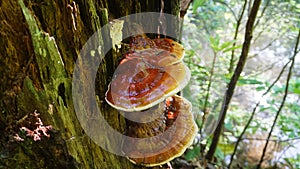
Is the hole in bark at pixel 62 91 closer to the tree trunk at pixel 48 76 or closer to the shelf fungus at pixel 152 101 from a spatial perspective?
the tree trunk at pixel 48 76

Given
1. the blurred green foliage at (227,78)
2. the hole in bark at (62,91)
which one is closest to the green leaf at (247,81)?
the blurred green foliage at (227,78)

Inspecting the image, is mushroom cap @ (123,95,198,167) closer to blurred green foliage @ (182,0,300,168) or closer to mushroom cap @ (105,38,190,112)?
mushroom cap @ (105,38,190,112)

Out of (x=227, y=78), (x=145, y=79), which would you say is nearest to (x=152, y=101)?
(x=145, y=79)

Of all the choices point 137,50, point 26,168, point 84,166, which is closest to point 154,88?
point 137,50

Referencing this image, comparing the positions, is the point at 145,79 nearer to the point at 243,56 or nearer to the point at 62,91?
the point at 62,91

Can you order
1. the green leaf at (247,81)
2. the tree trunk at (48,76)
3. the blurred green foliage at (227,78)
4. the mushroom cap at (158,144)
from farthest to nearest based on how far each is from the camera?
the blurred green foliage at (227,78) → the green leaf at (247,81) → the mushroom cap at (158,144) → the tree trunk at (48,76)

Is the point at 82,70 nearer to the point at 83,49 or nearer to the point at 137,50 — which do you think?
the point at 83,49

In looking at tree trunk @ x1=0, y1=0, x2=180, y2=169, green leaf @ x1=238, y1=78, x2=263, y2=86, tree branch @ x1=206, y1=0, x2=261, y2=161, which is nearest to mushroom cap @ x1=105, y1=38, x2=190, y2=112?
tree trunk @ x1=0, y1=0, x2=180, y2=169
